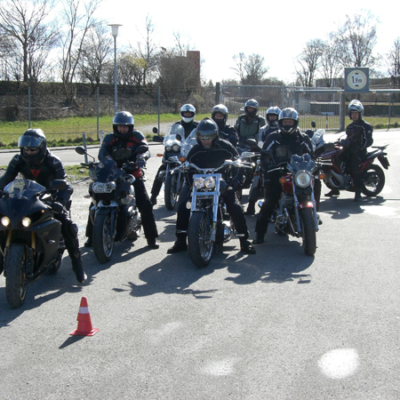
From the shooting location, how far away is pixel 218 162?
735 cm

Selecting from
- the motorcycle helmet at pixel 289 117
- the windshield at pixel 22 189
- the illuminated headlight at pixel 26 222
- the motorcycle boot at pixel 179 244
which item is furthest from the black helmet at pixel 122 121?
the illuminated headlight at pixel 26 222

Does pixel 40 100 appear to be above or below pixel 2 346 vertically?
above

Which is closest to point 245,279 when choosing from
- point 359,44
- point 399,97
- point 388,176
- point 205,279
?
point 205,279

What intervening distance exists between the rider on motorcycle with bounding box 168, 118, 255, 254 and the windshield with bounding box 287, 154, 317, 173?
0.72m

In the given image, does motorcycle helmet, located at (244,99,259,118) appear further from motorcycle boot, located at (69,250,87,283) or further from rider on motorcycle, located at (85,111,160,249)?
motorcycle boot, located at (69,250,87,283)

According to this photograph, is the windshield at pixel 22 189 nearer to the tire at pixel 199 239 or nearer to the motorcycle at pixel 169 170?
the tire at pixel 199 239

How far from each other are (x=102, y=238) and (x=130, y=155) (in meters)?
1.45

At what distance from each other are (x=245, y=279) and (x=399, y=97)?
46038mm

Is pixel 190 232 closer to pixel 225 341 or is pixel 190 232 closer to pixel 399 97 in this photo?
pixel 225 341

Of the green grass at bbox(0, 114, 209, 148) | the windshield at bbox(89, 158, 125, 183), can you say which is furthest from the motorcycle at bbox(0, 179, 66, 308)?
the green grass at bbox(0, 114, 209, 148)

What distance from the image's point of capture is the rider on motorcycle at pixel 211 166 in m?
7.19

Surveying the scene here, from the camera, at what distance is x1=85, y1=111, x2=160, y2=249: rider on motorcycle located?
756 cm

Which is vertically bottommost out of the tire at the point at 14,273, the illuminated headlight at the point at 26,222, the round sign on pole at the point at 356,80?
the tire at the point at 14,273

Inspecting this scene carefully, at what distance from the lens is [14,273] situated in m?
5.05
